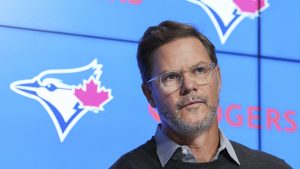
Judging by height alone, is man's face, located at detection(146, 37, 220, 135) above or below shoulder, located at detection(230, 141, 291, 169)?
above

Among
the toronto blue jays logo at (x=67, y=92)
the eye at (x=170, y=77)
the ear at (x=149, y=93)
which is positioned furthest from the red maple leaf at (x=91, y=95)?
the eye at (x=170, y=77)

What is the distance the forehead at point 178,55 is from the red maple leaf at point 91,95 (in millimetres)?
551

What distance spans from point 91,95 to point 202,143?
0.62 metres

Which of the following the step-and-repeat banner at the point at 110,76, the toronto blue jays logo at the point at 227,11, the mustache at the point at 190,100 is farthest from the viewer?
the toronto blue jays logo at the point at 227,11

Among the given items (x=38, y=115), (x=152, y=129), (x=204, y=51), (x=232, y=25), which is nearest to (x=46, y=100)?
(x=38, y=115)

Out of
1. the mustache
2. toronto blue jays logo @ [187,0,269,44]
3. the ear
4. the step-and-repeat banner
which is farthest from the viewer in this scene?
toronto blue jays logo @ [187,0,269,44]

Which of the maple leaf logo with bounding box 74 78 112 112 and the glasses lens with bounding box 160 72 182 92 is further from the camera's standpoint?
the maple leaf logo with bounding box 74 78 112 112

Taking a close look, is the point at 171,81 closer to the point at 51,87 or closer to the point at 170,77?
the point at 170,77

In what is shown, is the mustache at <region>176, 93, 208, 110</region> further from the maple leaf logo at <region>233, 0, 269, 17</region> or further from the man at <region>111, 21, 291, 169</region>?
the maple leaf logo at <region>233, 0, 269, 17</region>

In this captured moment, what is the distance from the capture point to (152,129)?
1.66m

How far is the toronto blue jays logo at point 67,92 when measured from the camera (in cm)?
150

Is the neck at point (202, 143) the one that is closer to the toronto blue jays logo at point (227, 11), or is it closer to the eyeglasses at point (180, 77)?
the eyeglasses at point (180, 77)

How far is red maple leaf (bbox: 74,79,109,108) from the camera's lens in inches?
61.4

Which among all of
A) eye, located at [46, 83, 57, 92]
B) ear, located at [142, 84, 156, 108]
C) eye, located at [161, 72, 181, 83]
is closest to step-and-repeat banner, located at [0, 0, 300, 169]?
eye, located at [46, 83, 57, 92]
